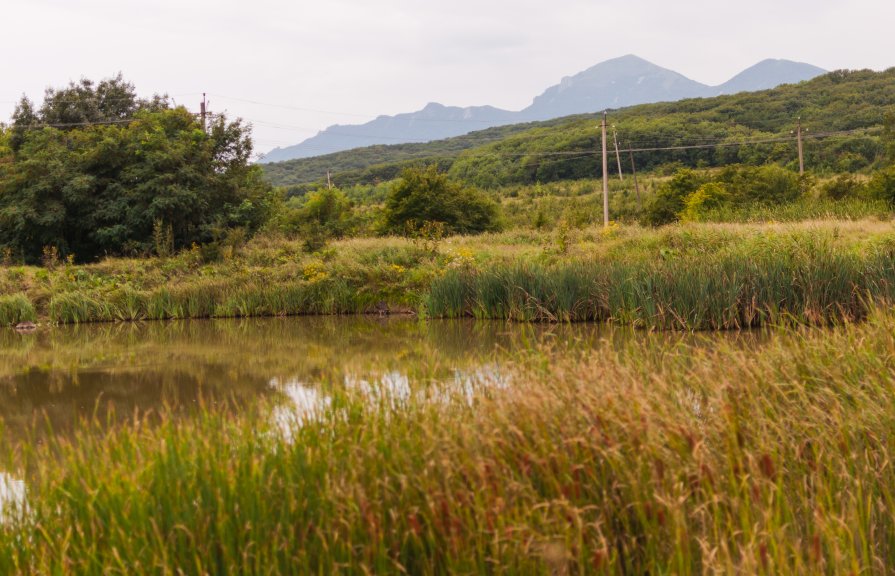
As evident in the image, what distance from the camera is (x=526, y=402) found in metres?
3.95

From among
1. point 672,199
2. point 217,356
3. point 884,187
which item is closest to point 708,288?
point 217,356

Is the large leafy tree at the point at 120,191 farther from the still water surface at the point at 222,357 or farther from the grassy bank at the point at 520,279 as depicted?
the still water surface at the point at 222,357

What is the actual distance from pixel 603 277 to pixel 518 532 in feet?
40.9

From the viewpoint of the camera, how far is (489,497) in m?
3.38

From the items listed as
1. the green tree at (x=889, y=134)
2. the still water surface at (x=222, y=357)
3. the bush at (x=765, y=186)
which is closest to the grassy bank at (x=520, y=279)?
the still water surface at (x=222, y=357)

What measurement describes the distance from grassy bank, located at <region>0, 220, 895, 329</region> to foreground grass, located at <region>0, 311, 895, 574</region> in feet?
28.0

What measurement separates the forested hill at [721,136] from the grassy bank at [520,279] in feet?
110

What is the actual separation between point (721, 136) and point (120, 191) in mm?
48269

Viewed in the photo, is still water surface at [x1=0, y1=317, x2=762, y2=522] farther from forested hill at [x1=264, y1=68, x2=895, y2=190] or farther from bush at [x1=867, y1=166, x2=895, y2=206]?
forested hill at [x1=264, y1=68, x2=895, y2=190]

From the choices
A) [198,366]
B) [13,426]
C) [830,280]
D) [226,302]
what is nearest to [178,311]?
[226,302]

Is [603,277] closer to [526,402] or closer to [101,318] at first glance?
[526,402]

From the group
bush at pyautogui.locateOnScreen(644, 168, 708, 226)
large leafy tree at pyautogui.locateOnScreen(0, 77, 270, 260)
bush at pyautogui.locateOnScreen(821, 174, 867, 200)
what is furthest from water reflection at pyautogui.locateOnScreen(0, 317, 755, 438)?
bush at pyautogui.locateOnScreen(821, 174, 867, 200)

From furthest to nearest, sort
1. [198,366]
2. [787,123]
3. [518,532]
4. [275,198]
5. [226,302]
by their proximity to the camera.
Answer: [787,123], [275,198], [226,302], [198,366], [518,532]

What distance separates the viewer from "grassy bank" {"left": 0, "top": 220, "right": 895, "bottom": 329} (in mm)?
13352
